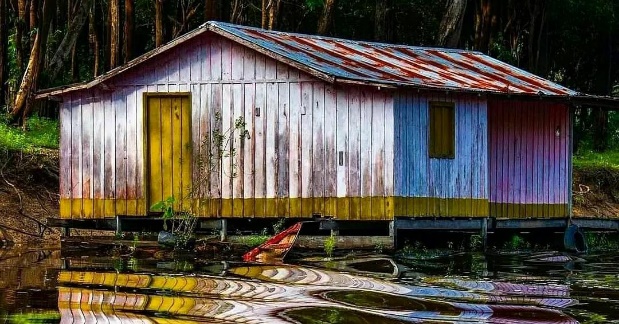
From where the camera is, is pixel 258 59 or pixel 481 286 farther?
pixel 258 59

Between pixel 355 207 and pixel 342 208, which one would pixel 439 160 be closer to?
pixel 355 207

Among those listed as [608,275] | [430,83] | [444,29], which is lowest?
[608,275]

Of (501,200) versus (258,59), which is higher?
(258,59)

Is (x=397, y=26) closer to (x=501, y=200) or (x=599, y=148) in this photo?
(x=599, y=148)

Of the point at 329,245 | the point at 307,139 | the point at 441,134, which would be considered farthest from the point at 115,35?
the point at 329,245

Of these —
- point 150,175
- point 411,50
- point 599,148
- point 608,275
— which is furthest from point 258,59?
point 599,148

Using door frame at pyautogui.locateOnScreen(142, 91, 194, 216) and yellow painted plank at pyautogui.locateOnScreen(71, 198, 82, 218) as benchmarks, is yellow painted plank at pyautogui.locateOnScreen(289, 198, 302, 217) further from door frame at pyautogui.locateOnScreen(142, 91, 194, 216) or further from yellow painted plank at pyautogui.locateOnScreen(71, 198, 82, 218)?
yellow painted plank at pyautogui.locateOnScreen(71, 198, 82, 218)

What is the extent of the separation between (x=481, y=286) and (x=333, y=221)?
6518 millimetres

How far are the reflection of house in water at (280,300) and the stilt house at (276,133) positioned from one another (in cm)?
544

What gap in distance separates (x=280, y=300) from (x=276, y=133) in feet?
30.6

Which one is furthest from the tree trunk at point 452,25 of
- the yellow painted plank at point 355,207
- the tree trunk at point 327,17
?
the yellow painted plank at point 355,207

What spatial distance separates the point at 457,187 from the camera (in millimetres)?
24984

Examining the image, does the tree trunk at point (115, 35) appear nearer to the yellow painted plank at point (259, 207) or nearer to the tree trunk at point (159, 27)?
the tree trunk at point (159, 27)

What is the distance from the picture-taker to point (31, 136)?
32.6m
